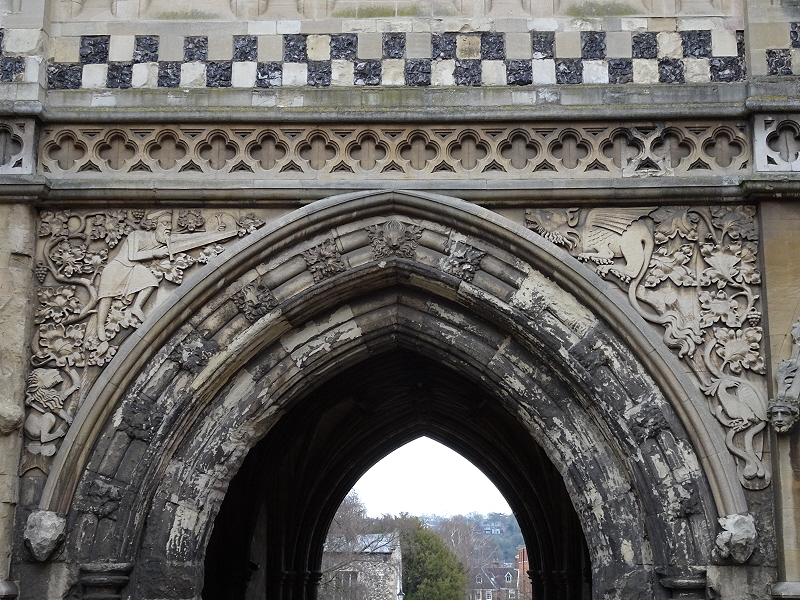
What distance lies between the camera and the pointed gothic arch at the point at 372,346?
23.7 feet

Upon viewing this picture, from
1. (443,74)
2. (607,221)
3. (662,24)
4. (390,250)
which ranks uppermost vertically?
(662,24)

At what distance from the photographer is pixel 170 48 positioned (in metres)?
7.96

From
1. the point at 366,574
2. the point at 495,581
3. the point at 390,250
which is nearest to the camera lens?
the point at 390,250

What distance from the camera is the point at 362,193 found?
25.0 ft

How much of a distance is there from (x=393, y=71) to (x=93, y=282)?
2.52 metres

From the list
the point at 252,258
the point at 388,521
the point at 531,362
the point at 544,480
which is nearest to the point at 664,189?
the point at 531,362

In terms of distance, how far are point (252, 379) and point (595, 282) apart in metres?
2.41

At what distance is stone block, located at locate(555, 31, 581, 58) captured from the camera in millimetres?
7836

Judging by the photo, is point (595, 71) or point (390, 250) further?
point (595, 71)

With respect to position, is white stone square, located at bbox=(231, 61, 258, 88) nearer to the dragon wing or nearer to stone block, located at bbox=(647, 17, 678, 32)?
the dragon wing

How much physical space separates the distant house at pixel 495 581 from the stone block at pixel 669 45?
50036 mm

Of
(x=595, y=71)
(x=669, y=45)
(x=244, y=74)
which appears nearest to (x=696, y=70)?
(x=669, y=45)

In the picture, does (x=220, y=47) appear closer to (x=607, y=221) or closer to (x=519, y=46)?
(x=519, y=46)

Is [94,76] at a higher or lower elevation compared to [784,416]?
higher
